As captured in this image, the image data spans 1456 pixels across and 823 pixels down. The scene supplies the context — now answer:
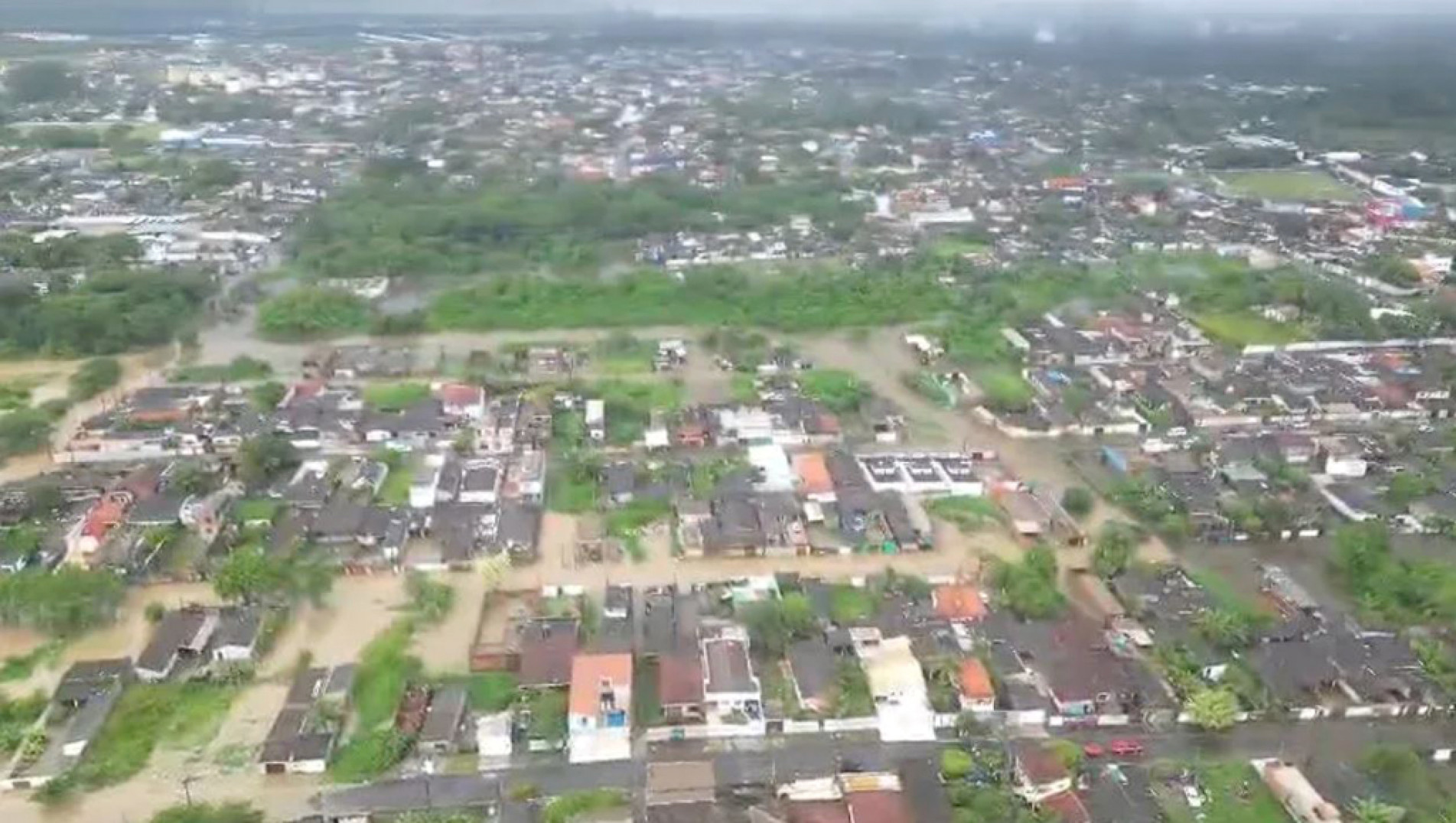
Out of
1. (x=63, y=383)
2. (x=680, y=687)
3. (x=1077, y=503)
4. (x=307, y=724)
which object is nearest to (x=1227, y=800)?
(x=680, y=687)

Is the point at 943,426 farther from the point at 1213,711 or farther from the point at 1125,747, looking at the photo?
the point at 1125,747

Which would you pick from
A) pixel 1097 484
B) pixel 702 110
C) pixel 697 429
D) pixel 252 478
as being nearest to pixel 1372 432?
pixel 1097 484

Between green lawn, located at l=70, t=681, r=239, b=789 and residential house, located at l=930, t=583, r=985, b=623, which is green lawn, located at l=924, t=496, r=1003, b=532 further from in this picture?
green lawn, located at l=70, t=681, r=239, b=789

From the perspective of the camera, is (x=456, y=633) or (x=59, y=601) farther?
(x=456, y=633)

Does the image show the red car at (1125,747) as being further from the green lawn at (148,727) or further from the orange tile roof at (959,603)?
the green lawn at (148,727)

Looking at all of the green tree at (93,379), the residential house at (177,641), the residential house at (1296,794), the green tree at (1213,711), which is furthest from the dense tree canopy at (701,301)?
the residential house at (1296,794)

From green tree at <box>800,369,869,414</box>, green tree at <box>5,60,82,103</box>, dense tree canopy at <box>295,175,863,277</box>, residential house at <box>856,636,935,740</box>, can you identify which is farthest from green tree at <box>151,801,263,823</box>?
green tree at <box>5,60,82,103</box>

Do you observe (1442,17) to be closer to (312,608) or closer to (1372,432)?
(1372,432)
